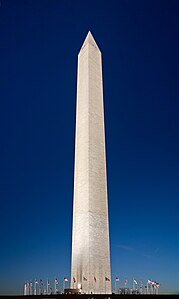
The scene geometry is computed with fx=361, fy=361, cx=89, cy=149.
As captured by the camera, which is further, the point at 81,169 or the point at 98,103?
the point at 98,103

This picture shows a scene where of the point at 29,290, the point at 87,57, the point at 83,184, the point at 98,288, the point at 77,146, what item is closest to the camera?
the point at 98,288

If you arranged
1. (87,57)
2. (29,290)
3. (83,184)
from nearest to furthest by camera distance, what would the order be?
(83,184) → (87,57) → (29,290)

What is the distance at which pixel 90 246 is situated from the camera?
2811 centimetres

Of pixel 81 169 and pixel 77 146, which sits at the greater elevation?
pixel 77 146

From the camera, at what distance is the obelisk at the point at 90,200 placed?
92.5 feet

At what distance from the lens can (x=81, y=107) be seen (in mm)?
34969

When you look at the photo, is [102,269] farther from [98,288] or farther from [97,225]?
[97,225]

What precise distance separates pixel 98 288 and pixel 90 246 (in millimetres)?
3281

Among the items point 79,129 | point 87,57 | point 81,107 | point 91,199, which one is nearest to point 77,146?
point 79,129

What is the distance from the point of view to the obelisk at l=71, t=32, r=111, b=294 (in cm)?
2820

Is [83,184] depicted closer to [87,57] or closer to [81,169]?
[81,169]

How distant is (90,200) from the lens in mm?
29438

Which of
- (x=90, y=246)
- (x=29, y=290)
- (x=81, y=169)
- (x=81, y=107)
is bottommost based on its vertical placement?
(x=29, y=290)

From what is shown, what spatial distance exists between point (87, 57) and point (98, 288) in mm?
21843
